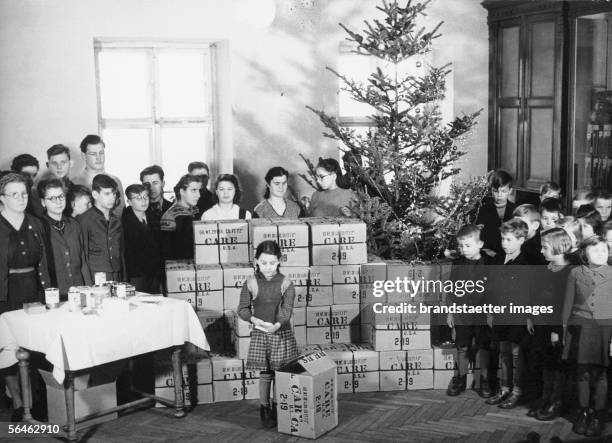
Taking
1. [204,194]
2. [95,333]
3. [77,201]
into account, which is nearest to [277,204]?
[204,194]

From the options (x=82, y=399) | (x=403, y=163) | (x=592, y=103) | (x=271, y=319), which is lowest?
(x=82, y=399)

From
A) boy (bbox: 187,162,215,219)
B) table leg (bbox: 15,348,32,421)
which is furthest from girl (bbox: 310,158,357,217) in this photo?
table leg (bbox: 15,348,32,421)

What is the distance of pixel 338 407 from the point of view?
5.29 meters

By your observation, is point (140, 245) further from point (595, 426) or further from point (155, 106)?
point (595, 426)

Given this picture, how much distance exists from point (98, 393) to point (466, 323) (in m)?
2.29

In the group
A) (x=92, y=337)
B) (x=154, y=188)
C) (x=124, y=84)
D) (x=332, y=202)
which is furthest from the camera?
(x=124, y=84)

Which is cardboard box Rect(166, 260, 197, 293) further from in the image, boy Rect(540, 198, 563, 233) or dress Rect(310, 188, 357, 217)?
boy Rect(540, 198, 563, 233)

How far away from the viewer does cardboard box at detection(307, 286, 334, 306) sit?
18.2ft

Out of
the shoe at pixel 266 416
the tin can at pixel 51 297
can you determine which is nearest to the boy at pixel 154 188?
the tin can at pixel 51 297

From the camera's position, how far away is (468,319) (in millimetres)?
5332

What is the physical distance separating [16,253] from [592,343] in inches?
132

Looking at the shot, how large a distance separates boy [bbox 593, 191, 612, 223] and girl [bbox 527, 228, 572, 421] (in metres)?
1.11

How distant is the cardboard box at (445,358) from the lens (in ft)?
18.3

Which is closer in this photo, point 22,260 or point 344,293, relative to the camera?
point 22,260
